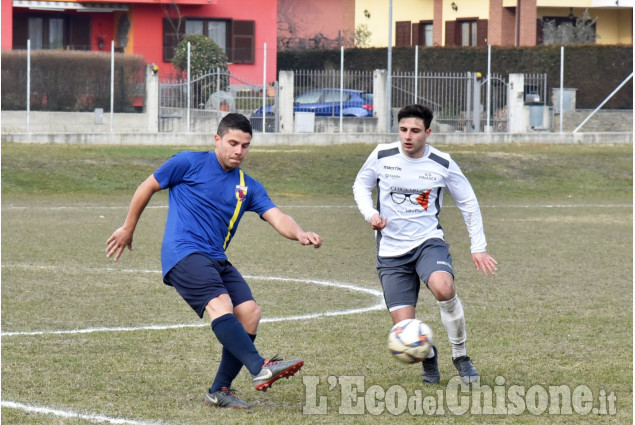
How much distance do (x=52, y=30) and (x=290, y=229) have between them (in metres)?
38.6

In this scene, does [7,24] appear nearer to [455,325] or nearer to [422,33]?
[422,33]

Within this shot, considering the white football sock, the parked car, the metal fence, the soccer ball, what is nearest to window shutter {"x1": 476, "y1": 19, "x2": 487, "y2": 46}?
the metal fence

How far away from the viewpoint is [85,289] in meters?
11.4

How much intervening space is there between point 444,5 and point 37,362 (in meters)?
45.3

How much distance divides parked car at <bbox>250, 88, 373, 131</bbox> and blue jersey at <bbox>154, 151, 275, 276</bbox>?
81.4 ft

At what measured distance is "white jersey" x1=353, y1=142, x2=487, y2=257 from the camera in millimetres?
7562

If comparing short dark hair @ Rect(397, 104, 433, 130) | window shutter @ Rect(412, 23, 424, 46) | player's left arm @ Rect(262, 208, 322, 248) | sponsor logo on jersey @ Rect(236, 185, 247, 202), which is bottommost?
player's left arm @ Rect(262, 208, 322, 248)

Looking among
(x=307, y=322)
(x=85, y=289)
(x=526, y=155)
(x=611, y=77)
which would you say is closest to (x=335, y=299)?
(x=307, y=322)

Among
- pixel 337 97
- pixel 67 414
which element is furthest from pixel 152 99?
pixel 67 414

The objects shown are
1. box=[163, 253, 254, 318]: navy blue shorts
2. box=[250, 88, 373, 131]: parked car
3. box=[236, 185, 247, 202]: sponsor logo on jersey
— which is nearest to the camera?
box=[163, 253, 254, 318]: navy blue shorts

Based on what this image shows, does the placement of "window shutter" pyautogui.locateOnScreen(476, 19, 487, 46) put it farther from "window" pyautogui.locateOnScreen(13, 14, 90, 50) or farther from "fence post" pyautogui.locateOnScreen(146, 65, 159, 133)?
"fence post" pyautogui.locateOnScreen(146, 65, 159, 133)

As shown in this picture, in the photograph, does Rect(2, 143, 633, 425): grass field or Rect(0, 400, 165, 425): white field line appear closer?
Rect(0, 400, 165, 425): white field line

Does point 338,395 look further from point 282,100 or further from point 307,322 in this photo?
point 282,100

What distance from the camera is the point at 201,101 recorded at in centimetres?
3125
